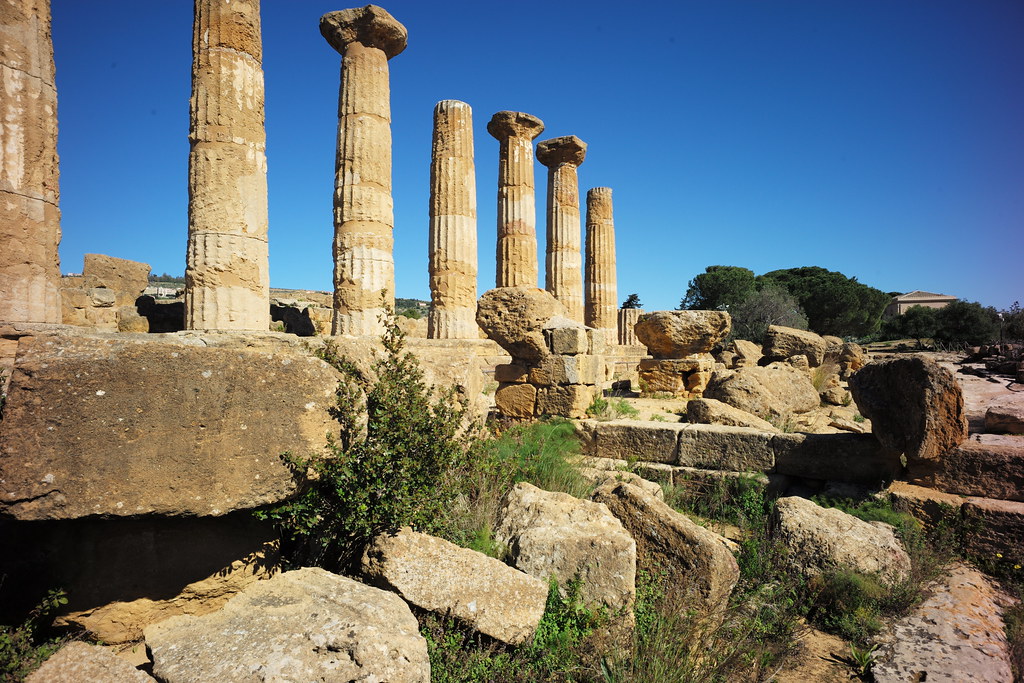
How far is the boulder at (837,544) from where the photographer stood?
3.64 meters

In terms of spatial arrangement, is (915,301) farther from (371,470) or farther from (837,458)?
(371,470)

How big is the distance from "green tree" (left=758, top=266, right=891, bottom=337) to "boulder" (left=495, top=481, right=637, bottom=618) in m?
40.0

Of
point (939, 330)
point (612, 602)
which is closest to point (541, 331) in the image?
point (612, 602)

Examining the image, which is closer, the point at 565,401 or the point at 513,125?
the point at 565,401

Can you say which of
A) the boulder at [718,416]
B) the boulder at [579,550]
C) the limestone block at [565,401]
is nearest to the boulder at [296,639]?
the boulder at [579,550]

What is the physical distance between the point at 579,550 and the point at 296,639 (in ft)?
5.28

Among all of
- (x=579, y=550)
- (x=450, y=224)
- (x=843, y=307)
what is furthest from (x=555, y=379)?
(x=843, y=307)

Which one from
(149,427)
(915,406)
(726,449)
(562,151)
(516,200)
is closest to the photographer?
(149,427)

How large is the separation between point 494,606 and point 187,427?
64.2 inches

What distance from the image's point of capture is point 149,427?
2.20 metres

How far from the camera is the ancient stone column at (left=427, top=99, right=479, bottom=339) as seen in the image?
40.9 feet

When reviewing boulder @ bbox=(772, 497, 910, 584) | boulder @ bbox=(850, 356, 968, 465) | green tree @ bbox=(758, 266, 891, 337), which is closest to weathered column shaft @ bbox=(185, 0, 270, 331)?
boulder @ bbox=(772, 497, 910, 584)

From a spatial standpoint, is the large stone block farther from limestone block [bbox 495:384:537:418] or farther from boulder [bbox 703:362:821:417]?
boulder [bbox 703:362:821:417]

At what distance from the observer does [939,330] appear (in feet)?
102
